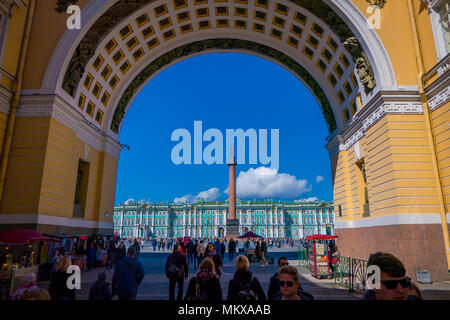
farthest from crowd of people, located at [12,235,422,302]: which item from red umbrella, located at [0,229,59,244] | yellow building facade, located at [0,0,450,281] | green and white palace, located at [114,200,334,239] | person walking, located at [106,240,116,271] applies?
green and white palace, located at [114,200,334,239]

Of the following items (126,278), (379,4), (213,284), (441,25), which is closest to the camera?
(213,284)

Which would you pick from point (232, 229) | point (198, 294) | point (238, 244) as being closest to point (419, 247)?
point (198, 294)

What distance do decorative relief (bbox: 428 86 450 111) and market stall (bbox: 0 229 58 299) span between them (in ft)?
55.8

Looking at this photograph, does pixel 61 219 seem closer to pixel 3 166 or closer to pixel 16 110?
pixel 3 166

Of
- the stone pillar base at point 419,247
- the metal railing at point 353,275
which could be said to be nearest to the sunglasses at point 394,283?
the metal railing at point 353,275

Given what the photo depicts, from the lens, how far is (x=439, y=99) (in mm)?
12383

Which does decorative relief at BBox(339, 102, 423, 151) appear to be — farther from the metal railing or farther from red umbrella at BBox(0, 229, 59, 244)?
red umbrella at BBox(0, 229, 59, 244)

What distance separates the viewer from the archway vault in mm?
15781

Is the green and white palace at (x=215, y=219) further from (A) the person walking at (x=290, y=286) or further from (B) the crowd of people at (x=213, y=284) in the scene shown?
(A) the person walking at (x=290, y=286)

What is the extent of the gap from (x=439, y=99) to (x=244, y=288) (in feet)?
42.2

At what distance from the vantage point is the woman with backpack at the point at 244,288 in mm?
4155

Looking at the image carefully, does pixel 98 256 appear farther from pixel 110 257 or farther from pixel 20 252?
pixel 20 252

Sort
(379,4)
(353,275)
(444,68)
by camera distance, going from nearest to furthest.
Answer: (353,275), (444,68), (379,4)
